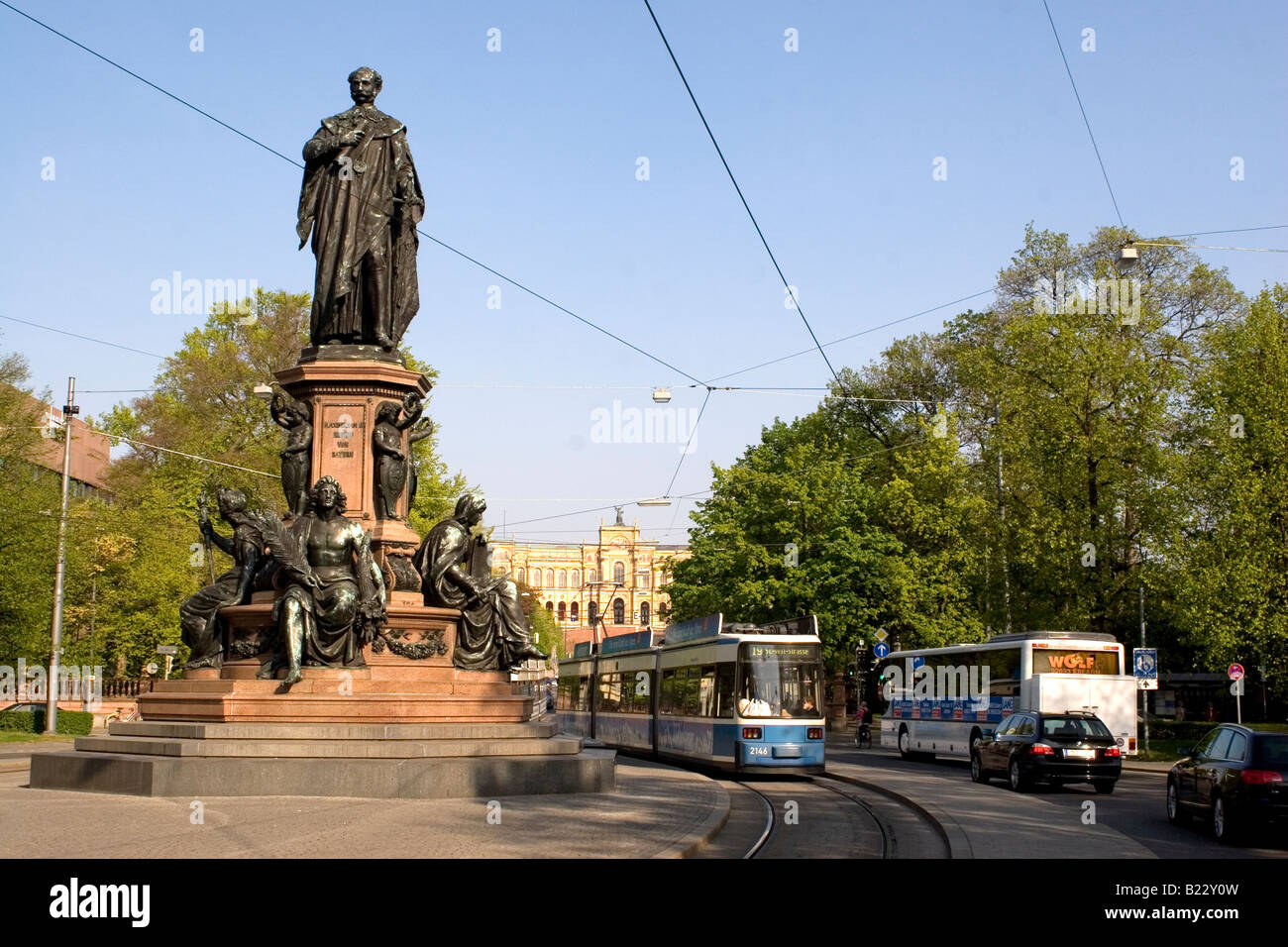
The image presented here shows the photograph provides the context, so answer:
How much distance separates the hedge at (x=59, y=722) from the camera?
140 feet

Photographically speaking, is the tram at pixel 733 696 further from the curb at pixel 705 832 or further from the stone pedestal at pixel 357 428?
the stone pedestal at pixel 357 428

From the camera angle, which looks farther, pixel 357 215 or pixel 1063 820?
pixel 357 215

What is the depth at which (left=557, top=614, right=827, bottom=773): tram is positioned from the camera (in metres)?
27.8

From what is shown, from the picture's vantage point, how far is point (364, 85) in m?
20.8

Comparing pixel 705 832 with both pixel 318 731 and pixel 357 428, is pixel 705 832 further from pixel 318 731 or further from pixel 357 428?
pixel 357 428

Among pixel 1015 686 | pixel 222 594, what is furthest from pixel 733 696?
pixel 222 594

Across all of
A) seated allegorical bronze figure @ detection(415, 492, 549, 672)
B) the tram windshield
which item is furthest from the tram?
seated allegorical bronze figure @ detection(415, 492, 549, 672)

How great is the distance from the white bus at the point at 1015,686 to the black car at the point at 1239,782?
1263 centimetres

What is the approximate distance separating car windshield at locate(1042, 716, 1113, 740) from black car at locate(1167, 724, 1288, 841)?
18.7 feet

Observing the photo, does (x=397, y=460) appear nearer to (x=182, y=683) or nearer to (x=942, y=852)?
(x=182, y=683)

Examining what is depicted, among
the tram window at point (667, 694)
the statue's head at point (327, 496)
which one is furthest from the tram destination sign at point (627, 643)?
the statue's head at point (327, 496)

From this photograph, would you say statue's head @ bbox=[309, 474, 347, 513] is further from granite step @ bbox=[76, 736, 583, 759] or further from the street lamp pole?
the street lamp pole

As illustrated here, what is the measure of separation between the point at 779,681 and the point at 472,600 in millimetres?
11055
